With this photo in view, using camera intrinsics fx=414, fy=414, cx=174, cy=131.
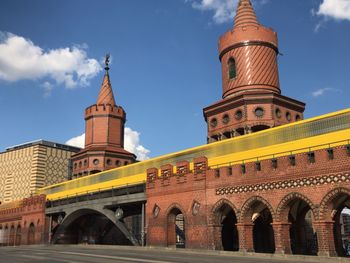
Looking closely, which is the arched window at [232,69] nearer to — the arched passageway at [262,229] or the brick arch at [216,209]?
the arched passageway at [262,229]

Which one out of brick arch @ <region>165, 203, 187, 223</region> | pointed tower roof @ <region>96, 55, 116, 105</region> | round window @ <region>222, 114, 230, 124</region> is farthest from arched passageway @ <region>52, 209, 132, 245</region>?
round window @ <region>222, 114, 230, 124</region>

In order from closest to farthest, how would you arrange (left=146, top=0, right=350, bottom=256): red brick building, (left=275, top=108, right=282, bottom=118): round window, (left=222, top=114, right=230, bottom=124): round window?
(left=146, top=0, right=350, bottom=256): red brick building, (left=275, top=108, right=282, bottom=118): round window, (left=222, top=114, right=230, bottom=124): round window

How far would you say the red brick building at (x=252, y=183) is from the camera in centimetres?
2275

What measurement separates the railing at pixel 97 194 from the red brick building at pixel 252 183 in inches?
88.1

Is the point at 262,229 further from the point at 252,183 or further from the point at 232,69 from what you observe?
the point at 232,69

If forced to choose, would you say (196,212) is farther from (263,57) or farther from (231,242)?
(263,57)

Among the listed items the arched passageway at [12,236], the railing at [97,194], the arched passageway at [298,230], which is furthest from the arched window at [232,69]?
the arched passageway at [12,236]

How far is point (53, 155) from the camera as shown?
106875 millimetres

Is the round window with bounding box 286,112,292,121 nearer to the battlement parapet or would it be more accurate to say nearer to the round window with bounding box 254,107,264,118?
the round window with bounding box 254,107,264,118

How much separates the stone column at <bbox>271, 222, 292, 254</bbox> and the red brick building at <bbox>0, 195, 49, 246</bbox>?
30175mm

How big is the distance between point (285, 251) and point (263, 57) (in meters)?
19.5

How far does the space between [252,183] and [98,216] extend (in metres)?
24.6

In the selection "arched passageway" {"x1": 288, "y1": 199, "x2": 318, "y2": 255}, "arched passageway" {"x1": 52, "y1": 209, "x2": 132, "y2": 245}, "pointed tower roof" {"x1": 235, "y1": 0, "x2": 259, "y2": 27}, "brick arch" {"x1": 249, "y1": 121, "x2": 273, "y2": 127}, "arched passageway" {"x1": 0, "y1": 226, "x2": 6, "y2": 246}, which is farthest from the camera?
"arched passageway" {"x1": 0, "y1": 226, "x2": 6, "y2": 246}

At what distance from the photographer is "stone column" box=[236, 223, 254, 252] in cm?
2584
